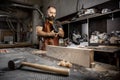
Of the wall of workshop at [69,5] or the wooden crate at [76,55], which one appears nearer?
the wooden crate at [76,55]

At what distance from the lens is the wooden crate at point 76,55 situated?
1.25 m

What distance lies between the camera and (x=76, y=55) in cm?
140

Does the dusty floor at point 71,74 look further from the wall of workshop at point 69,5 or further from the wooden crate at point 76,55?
the wall of workshop at point 69,5

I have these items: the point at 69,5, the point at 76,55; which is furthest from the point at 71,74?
the point at 69,5

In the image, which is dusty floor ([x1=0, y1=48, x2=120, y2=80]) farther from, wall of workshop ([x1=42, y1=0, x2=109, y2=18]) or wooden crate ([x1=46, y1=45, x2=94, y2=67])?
wall of workshop ([x1=42, y1=0, x2=109, y2=18])

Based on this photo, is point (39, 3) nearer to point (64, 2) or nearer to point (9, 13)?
point (9, 13)

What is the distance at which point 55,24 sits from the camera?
3.20 metres

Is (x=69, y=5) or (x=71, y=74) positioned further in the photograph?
(x=69, y=5)

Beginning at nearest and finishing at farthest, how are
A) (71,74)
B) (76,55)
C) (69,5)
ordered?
1. (71,74)
2. (76,55)
3. (69,5)

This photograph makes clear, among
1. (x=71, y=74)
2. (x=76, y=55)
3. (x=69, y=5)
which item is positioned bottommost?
(x=71, y=74)

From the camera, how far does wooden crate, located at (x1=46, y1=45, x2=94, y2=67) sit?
125 cm

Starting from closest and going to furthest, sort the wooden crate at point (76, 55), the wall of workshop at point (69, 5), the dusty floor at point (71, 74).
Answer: the dusty floor at point (71, 74) < the wooden crate at point (76, 55) < the wall of workshop at point (69, 5)

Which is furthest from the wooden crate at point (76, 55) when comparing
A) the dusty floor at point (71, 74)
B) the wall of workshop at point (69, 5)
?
the wall of workshop at point (69, 5)

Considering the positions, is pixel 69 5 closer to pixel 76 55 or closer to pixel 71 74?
pixel 76 55
